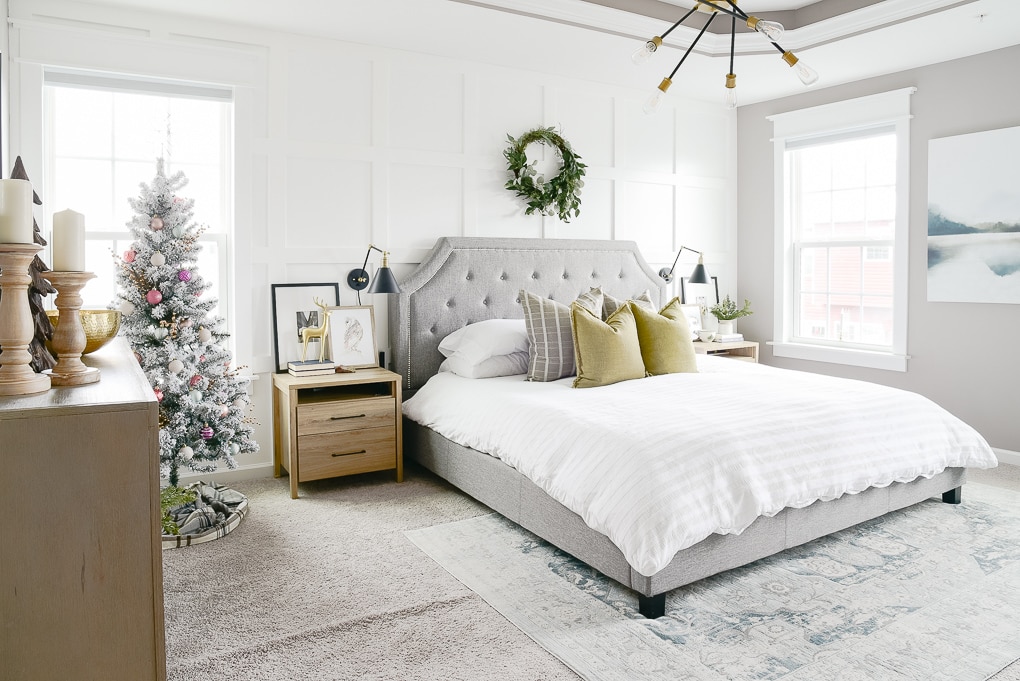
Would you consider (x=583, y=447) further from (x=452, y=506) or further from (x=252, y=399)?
(x=252, y=399)

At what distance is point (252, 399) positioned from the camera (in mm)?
4035

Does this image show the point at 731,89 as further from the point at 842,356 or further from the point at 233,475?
the point at 233,475

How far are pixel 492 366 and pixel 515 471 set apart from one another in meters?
0.96

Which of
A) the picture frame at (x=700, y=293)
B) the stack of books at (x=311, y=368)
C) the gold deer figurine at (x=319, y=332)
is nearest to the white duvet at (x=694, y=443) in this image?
the stack of books at (x=311, y=368)

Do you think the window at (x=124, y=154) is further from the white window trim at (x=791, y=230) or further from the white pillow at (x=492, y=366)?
the white window trim at (x=791, y=230)

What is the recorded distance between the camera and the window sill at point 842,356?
488 centimetres

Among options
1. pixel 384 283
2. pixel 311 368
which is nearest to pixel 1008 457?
pixel 384 283

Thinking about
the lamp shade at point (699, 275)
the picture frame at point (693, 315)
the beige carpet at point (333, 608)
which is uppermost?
the lamp shade at point (699, 275)

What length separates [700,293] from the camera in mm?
5738

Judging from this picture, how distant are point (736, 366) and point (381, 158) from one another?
2.39m

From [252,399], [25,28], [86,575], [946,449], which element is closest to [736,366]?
[946,449]

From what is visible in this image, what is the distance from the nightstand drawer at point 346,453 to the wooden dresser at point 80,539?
240 cm

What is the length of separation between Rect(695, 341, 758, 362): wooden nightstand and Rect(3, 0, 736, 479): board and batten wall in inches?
41.0

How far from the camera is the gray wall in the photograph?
4266mm
